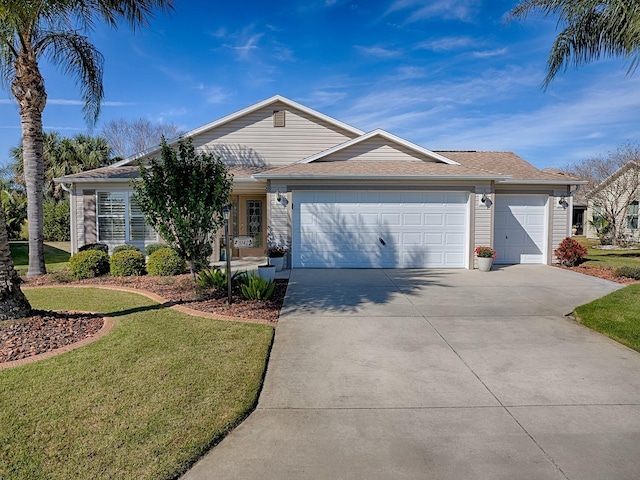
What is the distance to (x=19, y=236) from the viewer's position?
22594 millimetres

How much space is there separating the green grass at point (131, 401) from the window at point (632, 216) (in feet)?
90.4

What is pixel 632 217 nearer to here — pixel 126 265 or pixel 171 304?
pixel 171 304

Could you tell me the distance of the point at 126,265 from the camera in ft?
35.0

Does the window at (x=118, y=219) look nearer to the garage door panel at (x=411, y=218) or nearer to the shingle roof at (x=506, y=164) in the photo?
the garage door panel at (x=411, y=218)

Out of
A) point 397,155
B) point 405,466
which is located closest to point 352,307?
point 405,466

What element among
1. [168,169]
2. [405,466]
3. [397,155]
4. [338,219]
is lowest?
[405,466]

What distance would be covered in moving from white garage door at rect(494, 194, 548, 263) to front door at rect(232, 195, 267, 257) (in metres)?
8.67

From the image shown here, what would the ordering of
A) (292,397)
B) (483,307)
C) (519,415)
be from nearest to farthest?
(519,415)
(292,397)
(483,307)

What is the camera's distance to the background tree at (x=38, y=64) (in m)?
9.37

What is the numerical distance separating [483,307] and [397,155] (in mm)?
7302

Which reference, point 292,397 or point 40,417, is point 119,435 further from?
point 292,397

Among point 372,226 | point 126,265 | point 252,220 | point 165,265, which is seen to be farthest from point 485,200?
point 126,265

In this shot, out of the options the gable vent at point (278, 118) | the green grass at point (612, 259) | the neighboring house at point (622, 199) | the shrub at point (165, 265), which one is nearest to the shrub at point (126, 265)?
the shrub at point (165, 265)

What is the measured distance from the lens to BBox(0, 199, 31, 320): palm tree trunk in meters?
5.34
